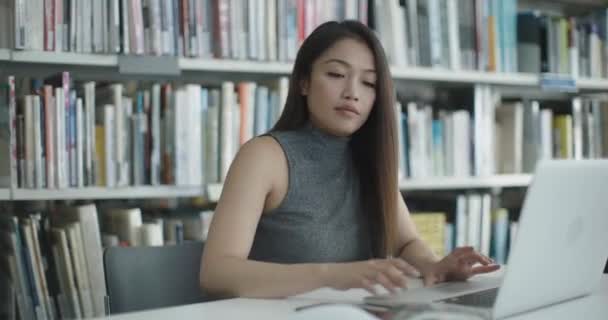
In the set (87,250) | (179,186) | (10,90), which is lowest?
(87,250)

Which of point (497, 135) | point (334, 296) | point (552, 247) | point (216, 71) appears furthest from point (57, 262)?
point (497, 135)

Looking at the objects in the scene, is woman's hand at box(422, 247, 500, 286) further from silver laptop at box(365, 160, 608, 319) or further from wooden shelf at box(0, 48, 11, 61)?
wooden shelf at box(0, 48, 11, 61)

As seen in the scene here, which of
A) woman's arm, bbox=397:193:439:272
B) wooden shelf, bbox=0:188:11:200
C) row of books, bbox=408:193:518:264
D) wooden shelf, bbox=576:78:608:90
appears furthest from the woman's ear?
wooden shelf, bbox=576:78:608:90

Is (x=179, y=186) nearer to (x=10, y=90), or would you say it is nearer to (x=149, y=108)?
(x=149, y=108)

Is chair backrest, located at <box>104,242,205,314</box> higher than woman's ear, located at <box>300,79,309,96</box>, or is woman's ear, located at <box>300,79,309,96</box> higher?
woman's ear, located at <box>300,79,309,96</box>

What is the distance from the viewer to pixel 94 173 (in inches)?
76.4

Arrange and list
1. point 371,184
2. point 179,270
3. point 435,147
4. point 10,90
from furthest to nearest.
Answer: point 435,147, point 10,90, point 371,184, point 179,270

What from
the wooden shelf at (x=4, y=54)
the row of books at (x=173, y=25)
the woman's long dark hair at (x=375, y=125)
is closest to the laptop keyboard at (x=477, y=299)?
the woman's long dark hair at (x=375, y=125)

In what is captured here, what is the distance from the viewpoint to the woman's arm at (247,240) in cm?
110

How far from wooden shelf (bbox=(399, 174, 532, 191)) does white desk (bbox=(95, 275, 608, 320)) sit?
127 centimetres

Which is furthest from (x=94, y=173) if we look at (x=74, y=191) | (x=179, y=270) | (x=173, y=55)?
(x=179, y=270)

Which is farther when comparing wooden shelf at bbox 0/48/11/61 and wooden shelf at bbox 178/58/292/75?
wooden shelf at bbox 178/58/292/75

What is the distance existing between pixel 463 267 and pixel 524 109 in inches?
64.6

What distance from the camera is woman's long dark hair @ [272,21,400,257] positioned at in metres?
1.54
